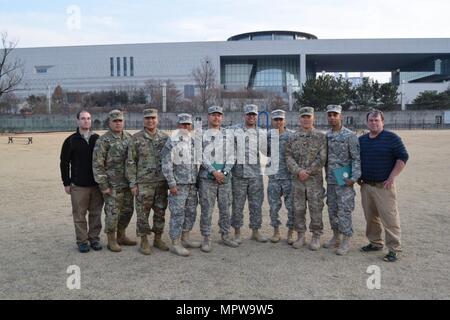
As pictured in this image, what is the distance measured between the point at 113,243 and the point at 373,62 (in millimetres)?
80604

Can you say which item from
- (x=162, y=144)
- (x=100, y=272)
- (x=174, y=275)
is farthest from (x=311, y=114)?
(x=100, y=272)

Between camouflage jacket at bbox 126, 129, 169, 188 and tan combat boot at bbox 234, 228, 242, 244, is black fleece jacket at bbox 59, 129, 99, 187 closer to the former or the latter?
camouflage jacket at bbox 126, 129, 169, 188

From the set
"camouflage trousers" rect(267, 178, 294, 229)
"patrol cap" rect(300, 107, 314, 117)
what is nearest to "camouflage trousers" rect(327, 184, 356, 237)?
"camouflage trousers" rect(267, 178, 294, 229)

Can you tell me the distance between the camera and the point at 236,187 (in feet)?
18.5

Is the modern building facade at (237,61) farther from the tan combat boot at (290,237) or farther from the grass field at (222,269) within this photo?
the tan combat boot at (290,237)

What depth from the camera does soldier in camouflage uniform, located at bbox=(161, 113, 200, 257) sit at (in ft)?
16.9

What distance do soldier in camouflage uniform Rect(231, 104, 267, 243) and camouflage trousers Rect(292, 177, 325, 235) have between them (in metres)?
0.53

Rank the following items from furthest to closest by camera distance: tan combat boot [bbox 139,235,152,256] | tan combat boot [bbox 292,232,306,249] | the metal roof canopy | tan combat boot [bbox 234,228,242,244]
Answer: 1. the metal roof canopy
2. tan combat boot [bbox 234,228,242,244]
3. tan combat boot [bbox 292,232,306,249]
4. tan combat boot [bbox 139,235,152,256]

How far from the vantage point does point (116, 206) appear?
5.29 m

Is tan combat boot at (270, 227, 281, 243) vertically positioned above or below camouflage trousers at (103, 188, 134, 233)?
below

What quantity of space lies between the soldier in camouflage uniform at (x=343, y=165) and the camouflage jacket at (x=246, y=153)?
101 cm

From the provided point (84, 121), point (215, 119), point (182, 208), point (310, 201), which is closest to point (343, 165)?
point (310, 201)

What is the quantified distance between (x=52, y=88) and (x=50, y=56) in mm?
6422

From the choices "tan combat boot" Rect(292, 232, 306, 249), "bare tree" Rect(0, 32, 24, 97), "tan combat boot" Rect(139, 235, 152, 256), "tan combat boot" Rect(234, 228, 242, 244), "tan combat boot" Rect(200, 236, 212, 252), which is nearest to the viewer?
"tan combat boot" Rect(139, 235, 152, 256)
